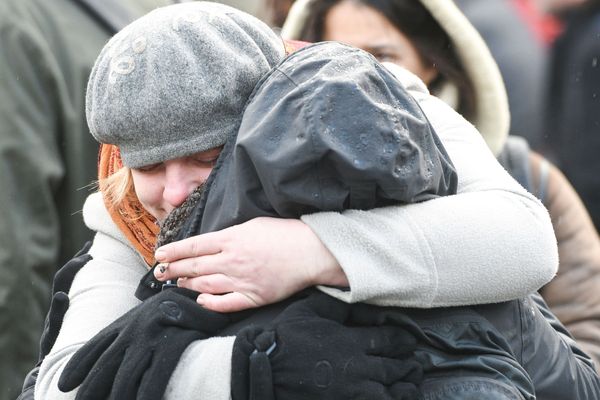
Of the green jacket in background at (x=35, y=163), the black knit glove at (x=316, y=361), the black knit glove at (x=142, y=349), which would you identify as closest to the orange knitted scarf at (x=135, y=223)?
the black knit glove at (x=142, y=349)

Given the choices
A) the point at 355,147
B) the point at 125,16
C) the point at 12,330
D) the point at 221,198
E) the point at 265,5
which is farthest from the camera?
the point at 265,5

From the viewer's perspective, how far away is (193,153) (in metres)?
1.68

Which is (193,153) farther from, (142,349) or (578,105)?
(578,105)

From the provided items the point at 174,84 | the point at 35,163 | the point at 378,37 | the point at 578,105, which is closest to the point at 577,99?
the point at 578,105

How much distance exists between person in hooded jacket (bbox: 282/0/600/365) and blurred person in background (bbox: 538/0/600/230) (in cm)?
48

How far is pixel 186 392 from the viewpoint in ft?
4.90

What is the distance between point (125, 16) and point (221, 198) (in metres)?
1.72

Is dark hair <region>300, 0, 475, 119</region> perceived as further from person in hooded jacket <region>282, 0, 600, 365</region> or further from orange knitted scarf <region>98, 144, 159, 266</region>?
orange knitted scarf <region>98, 144, 159, 266</region>

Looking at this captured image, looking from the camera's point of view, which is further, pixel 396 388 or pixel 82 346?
pixel 82 346

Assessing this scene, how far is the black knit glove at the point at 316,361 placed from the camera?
144 centimetres

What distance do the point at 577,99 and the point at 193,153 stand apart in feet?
7.09

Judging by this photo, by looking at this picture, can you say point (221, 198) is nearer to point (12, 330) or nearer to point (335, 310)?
point (335, 310)

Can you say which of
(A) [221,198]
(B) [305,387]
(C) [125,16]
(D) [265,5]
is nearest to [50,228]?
(C) [125,16]

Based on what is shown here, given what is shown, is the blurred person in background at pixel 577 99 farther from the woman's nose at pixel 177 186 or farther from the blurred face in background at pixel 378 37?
the woman's nose at pixel 177 186
